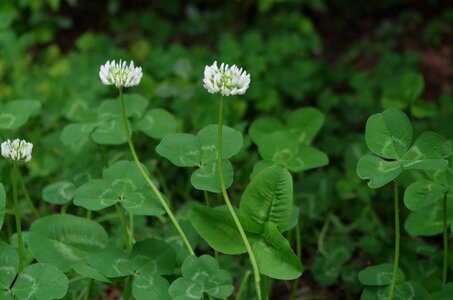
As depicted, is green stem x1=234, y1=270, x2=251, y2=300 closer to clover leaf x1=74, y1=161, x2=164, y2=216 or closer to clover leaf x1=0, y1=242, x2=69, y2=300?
clover leaf x1=74, y1=161, x2=164, y2=216

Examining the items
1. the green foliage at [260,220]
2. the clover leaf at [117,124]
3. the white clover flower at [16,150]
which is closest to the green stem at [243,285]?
the green foliage at [260,220]

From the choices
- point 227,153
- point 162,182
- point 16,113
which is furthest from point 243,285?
point 16,113

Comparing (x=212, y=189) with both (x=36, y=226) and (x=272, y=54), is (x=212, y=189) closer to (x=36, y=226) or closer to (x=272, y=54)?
(x=36, y=226)

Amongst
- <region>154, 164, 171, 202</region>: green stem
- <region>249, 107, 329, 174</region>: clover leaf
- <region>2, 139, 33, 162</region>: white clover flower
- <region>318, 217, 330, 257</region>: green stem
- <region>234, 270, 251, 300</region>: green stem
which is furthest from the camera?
<region>154, 164, 171, 202</region>: green stem

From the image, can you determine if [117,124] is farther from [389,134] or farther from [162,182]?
[389,134]

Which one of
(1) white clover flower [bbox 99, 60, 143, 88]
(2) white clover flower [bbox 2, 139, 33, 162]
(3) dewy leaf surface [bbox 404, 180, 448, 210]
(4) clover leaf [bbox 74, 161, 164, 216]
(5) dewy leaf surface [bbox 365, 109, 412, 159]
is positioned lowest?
(4) clover leaf [bbox 74, 161, 164, 216]

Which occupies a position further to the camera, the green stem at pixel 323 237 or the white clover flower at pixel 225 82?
the green stem at pixel 323 237

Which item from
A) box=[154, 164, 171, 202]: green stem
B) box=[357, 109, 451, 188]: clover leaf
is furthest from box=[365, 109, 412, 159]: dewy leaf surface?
box=[154, 164, 171, 202]: green stem

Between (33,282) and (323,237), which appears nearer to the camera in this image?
(33,282)

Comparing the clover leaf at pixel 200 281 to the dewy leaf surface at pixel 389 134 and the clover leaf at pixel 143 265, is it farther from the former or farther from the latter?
the dewy leaf surface at pixel 389 134
